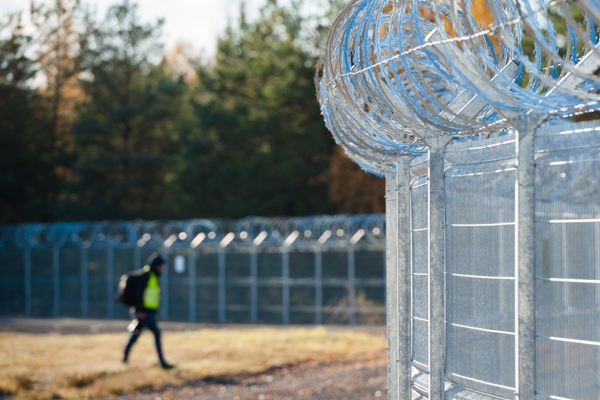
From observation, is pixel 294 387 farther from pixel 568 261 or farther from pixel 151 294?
pixel 568 261

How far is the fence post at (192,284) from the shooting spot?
27.5 m

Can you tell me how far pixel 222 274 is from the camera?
27.2 metres

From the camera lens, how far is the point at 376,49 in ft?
19.8

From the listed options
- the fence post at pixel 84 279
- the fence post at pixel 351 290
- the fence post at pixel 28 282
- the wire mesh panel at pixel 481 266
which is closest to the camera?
the wire mesh panel at pixel 481 266

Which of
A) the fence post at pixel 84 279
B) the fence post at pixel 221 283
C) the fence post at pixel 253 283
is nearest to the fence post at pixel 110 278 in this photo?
the fence post at pixel 84 279

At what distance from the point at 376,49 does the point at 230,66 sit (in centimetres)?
3921

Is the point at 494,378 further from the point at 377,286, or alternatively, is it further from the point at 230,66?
the point at 230,66

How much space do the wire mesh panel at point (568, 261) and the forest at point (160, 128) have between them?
3400cm

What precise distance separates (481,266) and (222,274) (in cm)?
2185

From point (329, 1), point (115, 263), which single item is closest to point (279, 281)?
point (115, 263)

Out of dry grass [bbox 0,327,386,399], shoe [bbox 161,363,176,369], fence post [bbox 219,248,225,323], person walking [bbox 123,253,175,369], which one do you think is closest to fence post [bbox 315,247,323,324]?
fence post [bbox 219,248,225,323]

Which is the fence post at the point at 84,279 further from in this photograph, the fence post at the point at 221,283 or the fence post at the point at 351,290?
the fence post at the point at 351,290

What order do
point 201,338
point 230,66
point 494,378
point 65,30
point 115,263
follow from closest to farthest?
point 494,378
point 201,338
point 115,263
point 230,66
point 65,30

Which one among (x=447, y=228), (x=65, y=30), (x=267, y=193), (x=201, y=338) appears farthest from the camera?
(x=65, y=30)
